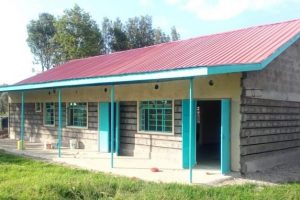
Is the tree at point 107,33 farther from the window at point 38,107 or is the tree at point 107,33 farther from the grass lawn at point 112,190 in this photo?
the grass lawn at point 112,190

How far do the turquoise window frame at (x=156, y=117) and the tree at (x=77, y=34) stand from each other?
2764 centimetres

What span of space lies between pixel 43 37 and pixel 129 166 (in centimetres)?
3957

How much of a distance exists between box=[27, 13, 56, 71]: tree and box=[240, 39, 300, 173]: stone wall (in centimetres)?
3811

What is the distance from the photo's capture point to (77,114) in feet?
57.3

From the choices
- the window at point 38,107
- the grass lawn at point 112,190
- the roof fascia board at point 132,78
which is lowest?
the grass lawn at point 112,190

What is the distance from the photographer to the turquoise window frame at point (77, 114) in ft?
55.7

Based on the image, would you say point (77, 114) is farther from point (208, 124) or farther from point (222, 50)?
point (222, 50)

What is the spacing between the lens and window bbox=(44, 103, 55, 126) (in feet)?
62.9

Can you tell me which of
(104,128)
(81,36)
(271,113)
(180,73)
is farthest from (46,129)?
(81,36)

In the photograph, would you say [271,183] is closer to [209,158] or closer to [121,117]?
[209,158]

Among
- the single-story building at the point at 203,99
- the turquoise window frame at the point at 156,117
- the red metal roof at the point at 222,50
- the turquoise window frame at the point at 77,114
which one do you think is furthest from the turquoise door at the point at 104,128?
the red metal roof at the point at 222,50

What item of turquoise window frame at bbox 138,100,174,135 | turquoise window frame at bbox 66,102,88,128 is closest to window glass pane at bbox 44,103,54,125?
turquoise window frame at bbox 66,102,88,128

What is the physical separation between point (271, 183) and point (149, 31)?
129 feet

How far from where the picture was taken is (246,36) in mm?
13867
